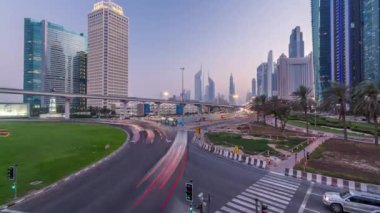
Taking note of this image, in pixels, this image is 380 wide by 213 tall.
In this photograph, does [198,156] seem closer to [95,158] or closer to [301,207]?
[95,158]

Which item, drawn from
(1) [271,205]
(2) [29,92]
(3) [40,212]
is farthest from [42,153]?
(2) [29,92]

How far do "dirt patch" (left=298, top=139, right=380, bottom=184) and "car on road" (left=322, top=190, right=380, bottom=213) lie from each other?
8.91 m

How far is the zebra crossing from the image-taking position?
1758 centimetres

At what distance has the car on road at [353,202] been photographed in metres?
16.8

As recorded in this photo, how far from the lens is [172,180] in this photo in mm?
23781

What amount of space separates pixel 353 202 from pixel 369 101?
3284 cm

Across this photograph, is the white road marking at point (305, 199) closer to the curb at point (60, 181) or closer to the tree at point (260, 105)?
the curb at point (60, 181)

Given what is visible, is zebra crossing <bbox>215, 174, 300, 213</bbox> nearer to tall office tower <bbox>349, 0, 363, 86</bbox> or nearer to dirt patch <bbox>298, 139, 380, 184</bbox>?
dirt patch <bbox>298, 139, 380, 184</bbox>

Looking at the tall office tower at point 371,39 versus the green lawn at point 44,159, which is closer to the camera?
the green lawn at point 44,159

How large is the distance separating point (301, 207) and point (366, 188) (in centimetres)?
902

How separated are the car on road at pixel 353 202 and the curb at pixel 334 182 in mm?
5740

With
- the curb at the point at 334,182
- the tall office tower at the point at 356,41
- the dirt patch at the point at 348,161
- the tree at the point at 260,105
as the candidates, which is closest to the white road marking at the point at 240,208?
the curb at the point at 334,182

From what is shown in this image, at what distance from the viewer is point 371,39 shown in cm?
16788

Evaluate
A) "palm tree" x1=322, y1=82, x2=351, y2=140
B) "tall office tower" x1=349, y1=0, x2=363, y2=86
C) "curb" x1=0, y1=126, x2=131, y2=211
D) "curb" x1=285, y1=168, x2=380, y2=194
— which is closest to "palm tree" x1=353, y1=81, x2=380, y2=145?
"palm tree" x1=322, y1=82, x2=351, y2=140
